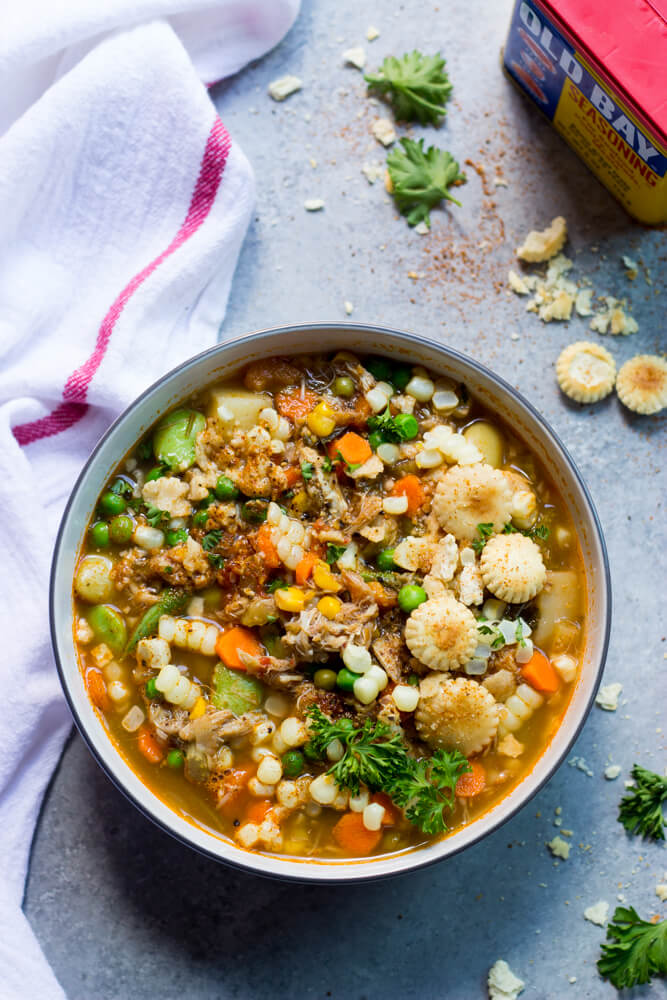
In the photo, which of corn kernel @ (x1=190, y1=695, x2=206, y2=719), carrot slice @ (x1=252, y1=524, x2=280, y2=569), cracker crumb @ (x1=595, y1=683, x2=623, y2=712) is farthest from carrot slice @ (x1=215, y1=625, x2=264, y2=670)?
cracker crumb @ (x1=595, y1=683, x2=623, y2=712)

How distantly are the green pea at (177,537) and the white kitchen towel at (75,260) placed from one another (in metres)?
0.61

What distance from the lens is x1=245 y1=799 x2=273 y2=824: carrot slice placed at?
3.80 meters

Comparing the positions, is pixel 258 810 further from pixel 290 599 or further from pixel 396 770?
pixel 290 599

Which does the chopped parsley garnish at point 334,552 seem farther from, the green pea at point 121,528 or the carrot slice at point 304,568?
the green pea at point 121,528

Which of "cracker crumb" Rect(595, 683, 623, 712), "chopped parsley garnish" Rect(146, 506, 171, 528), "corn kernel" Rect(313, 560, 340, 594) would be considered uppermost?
"chopped parsley garnish" Rect(146, 506, 171, 528)

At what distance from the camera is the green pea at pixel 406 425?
3.91 metres

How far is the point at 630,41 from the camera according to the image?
12.2ft

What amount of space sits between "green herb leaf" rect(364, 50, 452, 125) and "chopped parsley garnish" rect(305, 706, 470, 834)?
2872 millimetres

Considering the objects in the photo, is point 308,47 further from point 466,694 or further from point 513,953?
A: point 513,953

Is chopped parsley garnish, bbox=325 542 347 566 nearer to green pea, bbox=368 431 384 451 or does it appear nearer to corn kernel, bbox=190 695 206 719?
green pea, bbox=368 431 384 451

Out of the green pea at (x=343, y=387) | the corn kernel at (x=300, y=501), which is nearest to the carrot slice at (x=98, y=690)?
the corn kernel at (x=300, y=501)

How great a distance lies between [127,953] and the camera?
414 cm

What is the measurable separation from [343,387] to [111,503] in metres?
1.11

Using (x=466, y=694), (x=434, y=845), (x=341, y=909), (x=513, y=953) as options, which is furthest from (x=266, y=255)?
(x=513, y=953)
